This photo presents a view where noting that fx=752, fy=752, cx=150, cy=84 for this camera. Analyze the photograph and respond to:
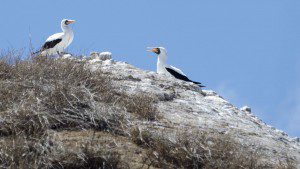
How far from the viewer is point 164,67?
770 inches

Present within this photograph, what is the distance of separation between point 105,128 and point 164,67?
A: 961 centimetres

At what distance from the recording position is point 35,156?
27.5 ft

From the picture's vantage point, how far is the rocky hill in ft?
28.5

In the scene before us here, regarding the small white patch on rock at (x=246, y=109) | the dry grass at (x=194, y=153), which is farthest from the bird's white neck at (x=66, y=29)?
the dry grass at (x=194, y=153)

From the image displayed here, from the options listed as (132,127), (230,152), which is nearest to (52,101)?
(132,127)

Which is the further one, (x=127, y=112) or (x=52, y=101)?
(x=127, y=112)

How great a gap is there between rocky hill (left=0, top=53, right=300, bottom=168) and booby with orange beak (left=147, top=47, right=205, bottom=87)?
582 cm

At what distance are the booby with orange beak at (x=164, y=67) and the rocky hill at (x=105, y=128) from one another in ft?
19.1

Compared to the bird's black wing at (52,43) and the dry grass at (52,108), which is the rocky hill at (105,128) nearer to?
the dry grass at (52,108)

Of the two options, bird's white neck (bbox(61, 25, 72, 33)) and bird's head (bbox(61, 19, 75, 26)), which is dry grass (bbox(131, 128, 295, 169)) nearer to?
bird's white neck (bbox(61, 25, 72, 33))

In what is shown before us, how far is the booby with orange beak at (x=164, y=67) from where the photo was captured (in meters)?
18.9

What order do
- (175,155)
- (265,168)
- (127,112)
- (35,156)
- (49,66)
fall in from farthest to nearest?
1. (49,66)
2. (127,112)
3. (265,168)
4. (175,155)
5. (35,156)

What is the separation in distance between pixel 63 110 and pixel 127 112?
120 cm

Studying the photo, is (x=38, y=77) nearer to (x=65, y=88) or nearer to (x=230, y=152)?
(x=65, y=88)
